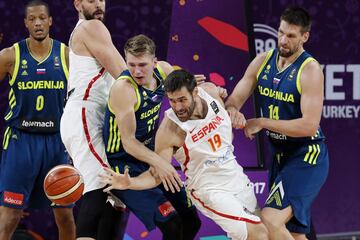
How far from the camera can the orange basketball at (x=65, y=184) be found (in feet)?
21.1

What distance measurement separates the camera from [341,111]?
898cm

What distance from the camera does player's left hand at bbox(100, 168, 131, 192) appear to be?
20.3ft

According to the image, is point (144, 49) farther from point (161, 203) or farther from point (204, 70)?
point (204, 70)

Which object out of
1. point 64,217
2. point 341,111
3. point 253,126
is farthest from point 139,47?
point 341,111

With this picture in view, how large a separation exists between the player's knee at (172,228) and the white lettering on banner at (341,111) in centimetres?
296

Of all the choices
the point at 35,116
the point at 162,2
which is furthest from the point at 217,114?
the point at 162,2

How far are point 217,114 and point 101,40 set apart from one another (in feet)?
3.36

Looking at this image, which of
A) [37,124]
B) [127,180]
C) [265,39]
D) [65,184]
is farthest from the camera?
[265,39]

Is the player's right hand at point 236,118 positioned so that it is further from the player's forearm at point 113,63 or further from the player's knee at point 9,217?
the player's knee at point 9,217

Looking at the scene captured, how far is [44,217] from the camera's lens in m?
8.59

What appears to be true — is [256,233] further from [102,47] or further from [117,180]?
[102,47]

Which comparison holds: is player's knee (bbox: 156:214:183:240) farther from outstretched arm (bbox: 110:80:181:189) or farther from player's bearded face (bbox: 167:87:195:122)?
player's bearded face (bbox: 167:87:195:122)

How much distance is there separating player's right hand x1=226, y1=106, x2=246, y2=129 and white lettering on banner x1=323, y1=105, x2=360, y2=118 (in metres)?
2.41

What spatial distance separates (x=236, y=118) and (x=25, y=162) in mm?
1888
